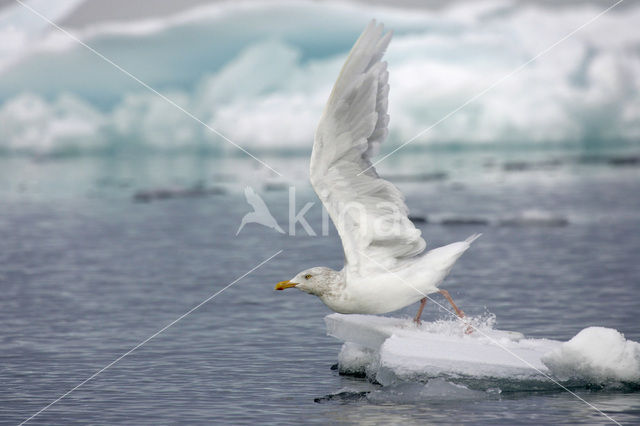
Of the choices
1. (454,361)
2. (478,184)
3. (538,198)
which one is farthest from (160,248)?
(478,184)

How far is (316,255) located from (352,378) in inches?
531

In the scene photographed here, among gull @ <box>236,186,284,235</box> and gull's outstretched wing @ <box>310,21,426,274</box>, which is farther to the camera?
→ gull @ <box>236,186,284,235</box>

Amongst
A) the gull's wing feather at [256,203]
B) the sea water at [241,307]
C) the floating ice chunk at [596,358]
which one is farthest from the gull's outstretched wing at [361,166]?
the gull's wing feather at [256,203]

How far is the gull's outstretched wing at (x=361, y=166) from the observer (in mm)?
10328

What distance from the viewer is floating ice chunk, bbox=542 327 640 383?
1020 centimetres

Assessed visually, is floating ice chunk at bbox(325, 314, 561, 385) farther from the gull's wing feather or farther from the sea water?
the gull's wing feather

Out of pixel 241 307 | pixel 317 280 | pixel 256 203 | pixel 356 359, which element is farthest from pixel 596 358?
pixel 256 203

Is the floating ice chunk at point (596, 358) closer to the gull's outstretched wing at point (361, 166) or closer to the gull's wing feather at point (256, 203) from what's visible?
the gull's outstretched wing at point (361, 166)

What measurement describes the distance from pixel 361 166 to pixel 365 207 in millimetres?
609

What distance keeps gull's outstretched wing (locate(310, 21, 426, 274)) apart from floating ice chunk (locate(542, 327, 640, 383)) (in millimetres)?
2152

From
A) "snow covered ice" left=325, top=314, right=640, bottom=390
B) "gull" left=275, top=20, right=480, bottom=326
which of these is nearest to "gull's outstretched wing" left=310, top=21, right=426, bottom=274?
"gull" left=275, top=20, right=480, bottom=326

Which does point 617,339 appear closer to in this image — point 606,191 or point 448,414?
point 448,414

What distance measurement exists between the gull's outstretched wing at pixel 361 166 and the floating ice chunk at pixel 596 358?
215 centimetres

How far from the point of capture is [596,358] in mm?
10273
